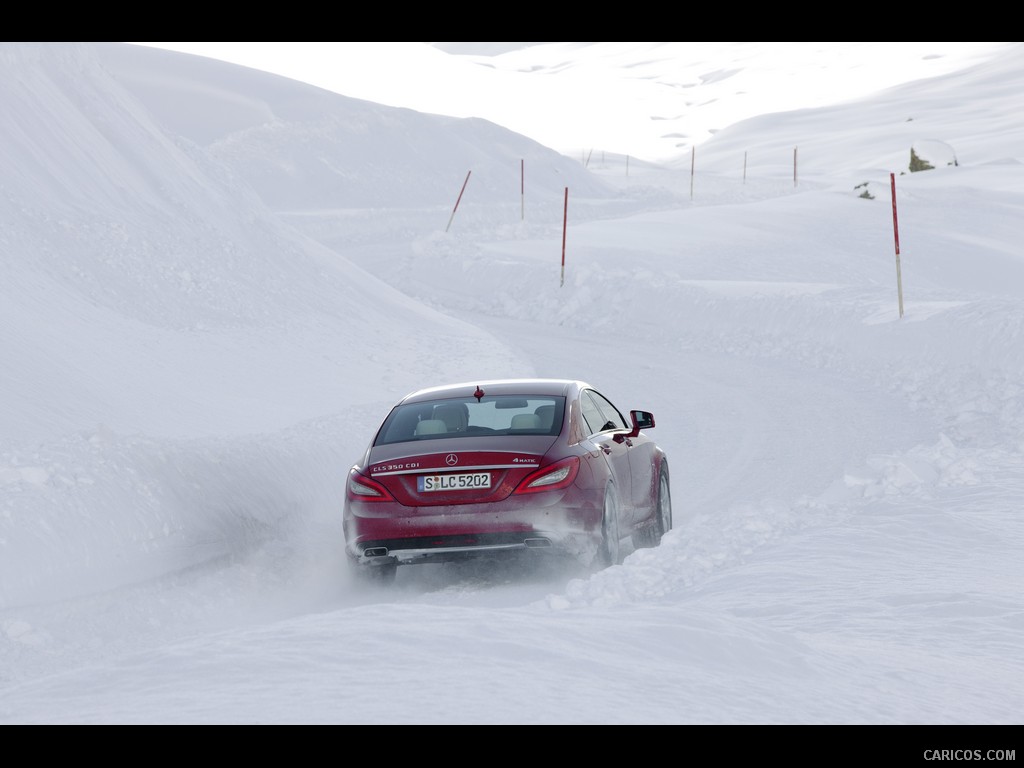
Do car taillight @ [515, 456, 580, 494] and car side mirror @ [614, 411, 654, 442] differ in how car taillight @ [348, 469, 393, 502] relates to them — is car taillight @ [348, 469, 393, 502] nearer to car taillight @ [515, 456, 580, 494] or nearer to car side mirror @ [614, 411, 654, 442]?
car taillight @ [515, 456, 580, 494]

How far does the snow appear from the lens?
500 cm

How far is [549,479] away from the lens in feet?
27.0

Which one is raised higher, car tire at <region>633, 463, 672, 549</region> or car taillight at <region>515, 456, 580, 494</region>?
car taillight at <region>515, 456, 580, 494</region>

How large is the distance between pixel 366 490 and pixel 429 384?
25.1ft

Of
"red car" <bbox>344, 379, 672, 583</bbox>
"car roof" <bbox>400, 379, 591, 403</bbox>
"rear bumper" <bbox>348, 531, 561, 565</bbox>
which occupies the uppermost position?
"car roof" <bbox>400, 379, 591, 403</bbox>

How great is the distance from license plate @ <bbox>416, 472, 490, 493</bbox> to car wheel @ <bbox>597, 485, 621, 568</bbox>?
840 millimetres

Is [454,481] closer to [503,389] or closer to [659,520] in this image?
[503,389]

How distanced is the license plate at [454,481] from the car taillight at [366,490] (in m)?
0.24

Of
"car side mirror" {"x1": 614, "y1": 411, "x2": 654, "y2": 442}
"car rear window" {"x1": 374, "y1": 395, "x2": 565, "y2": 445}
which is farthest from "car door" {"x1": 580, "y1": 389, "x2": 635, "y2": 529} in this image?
"car rear window" {"x1": 374, "y1": 395, "x2": 565, "y2": 445}

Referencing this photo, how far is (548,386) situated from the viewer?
370 inches

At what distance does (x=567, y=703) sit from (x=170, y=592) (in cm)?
462

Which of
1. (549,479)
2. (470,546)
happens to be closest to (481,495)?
(470,546)

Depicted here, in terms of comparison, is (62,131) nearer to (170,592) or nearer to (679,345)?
(679,345)
